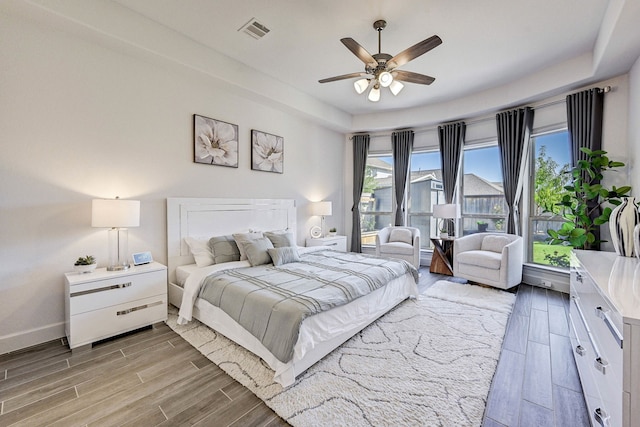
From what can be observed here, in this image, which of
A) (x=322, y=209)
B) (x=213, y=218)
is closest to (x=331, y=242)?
(x=322, y=209)

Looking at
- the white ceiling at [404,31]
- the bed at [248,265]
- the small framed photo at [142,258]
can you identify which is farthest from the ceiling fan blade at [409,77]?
the small framed photo at [142,258]

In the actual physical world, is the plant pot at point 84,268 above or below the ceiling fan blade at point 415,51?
below

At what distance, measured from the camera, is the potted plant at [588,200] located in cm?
326

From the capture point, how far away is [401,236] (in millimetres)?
5566

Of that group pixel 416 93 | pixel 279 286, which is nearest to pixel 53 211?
pixel 279 286

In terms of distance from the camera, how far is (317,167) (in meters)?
5.73

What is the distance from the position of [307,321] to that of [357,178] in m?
4.68

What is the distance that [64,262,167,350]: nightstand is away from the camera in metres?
2.44

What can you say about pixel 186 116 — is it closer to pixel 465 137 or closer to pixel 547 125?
pixel 465 137

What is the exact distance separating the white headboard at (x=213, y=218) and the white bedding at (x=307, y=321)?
66 centimetres

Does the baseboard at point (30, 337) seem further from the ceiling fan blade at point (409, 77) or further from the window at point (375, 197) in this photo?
the window at point (375, 197)

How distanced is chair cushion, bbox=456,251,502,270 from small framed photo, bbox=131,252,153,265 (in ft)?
14.6

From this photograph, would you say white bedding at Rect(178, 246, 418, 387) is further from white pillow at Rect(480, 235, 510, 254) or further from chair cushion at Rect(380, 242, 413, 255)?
white pillow at Rect(480, 235, 510, 254)

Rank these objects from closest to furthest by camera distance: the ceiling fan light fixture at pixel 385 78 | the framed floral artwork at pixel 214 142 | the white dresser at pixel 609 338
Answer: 1. the white dresser at pixel 609 338
2. the ceiling fan light fixture at pixel 385 78
3. the framed floral artwork at pixel 214 142
